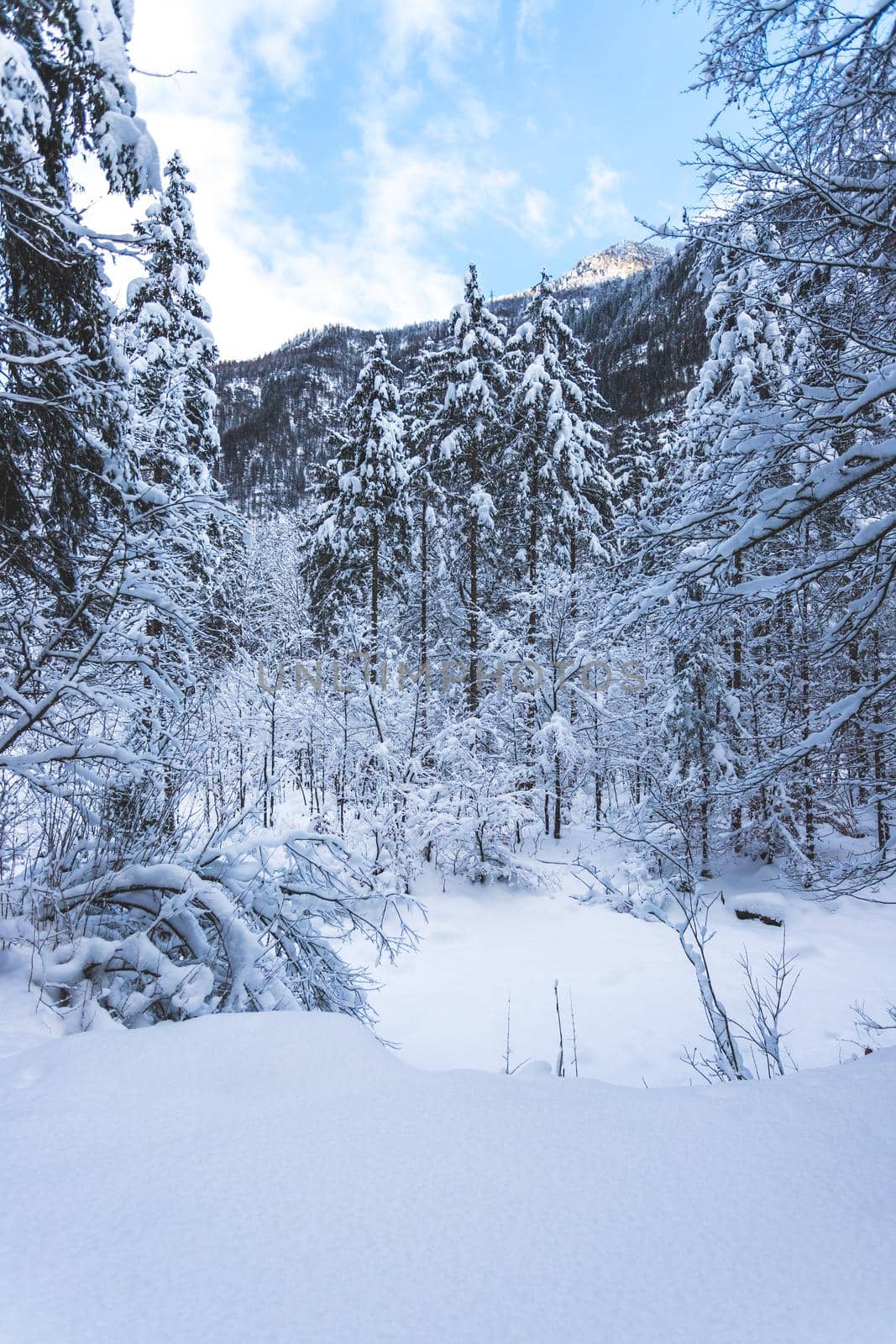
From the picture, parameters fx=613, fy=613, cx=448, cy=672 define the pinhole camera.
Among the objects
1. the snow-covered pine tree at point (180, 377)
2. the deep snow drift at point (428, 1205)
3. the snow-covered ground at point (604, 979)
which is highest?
the snow-covered pine tree at point (180, 377)

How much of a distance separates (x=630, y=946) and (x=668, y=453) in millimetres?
15175

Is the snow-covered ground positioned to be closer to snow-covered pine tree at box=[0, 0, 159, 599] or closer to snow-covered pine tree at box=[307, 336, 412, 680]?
snow-covered pine tree at box=[0, 0, 159, 599]

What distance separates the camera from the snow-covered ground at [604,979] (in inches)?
281

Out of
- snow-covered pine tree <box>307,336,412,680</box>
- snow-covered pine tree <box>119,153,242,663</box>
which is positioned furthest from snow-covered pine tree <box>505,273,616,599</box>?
snow-covered pine tree <box>119,153,242,663</box>

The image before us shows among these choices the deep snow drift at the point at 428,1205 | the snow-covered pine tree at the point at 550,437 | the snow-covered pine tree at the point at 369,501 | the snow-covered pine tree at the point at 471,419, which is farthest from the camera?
the snow-covered pine tree at the point at 369,501

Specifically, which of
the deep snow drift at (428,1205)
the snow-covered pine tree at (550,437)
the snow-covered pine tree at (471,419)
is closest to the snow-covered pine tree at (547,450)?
the snow-covered pine tree at (550,437)

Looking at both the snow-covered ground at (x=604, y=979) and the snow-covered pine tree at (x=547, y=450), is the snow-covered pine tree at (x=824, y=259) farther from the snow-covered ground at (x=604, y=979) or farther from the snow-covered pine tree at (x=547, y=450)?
the snow-covered pine tree at (x=547, y=450)

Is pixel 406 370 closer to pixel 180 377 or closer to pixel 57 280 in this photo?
pixel 180 377

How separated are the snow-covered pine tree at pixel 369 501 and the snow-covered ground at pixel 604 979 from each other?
27.9 feet

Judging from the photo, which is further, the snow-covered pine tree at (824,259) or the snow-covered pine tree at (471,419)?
the snow-covered pine tree at (471,419)

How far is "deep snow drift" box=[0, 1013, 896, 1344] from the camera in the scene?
4.35 feet

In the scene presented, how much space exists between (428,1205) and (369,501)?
58.0 feet

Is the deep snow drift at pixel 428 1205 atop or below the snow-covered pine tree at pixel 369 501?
below

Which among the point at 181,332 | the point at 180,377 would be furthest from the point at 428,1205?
the point at 181,332
